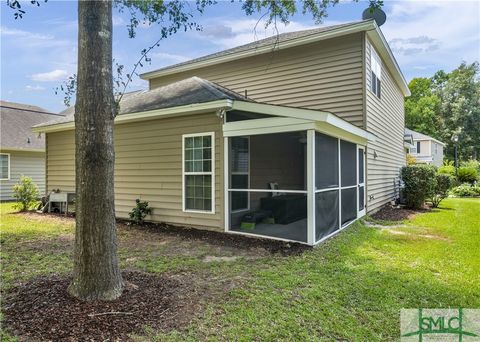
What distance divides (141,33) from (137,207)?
423 centimetres

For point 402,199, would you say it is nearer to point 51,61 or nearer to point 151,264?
point 151,264

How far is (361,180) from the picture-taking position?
8.97 meters

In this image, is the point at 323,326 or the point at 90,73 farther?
the point at 90,73

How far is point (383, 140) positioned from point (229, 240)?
748 cm

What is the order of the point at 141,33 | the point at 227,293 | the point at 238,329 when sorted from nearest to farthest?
the point at 238,329
the point at 227,293
the point at 141,33

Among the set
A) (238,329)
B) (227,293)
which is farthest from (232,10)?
(238,329)

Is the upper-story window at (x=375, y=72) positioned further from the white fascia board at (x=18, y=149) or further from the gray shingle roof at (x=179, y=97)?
the white fascia board at (x=18, y=149)

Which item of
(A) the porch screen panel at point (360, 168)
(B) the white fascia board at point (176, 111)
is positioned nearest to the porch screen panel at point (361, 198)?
(A) the porch screen panel at point (360, 168)

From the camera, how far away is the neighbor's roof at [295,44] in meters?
8.49

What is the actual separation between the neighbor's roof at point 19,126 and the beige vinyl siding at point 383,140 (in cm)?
1554

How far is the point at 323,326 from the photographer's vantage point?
2.98m

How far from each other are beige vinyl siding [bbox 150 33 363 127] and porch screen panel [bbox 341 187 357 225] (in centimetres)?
194

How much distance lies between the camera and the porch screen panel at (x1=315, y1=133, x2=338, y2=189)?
6.05m

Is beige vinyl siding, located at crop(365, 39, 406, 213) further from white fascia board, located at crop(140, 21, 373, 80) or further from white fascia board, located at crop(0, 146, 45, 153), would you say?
white fascia board, located at crop(0, 146, 45, 153)
